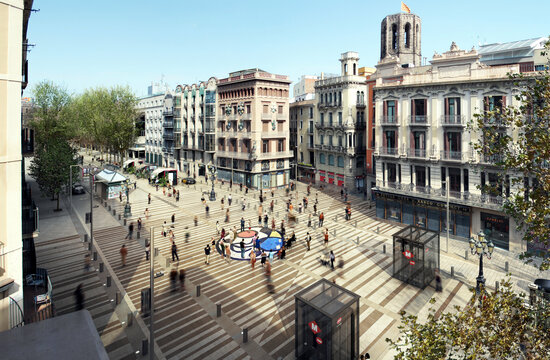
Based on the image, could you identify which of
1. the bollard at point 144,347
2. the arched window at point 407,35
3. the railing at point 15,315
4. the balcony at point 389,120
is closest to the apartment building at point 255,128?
the arched window at point 407,35

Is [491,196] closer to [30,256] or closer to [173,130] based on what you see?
[30,256]

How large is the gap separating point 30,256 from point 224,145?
138 ft

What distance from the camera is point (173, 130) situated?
72625 millimetres

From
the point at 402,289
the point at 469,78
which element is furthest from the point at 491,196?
the point at 402,289

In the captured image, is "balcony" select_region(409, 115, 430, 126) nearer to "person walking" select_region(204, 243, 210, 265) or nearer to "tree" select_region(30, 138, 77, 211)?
"person walking" select_region(204, 243, 210, 265)

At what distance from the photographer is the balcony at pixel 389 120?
3276cm

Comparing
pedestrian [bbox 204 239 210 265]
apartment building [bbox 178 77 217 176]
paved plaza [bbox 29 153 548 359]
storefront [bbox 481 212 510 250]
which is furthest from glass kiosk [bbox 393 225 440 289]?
apartment building [bbox 178 77 217 176]

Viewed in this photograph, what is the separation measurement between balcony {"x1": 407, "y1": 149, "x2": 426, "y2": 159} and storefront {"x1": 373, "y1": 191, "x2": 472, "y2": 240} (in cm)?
419

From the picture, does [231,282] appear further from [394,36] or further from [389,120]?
[394,36]

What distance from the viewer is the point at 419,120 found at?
3097 centimetres

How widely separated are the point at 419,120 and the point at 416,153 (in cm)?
324

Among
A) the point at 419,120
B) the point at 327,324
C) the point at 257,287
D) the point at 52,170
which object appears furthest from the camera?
the point at 52,170

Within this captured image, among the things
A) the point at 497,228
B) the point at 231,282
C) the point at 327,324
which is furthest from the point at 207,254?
the point at 497,228

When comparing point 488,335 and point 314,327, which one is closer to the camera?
point 488,335
